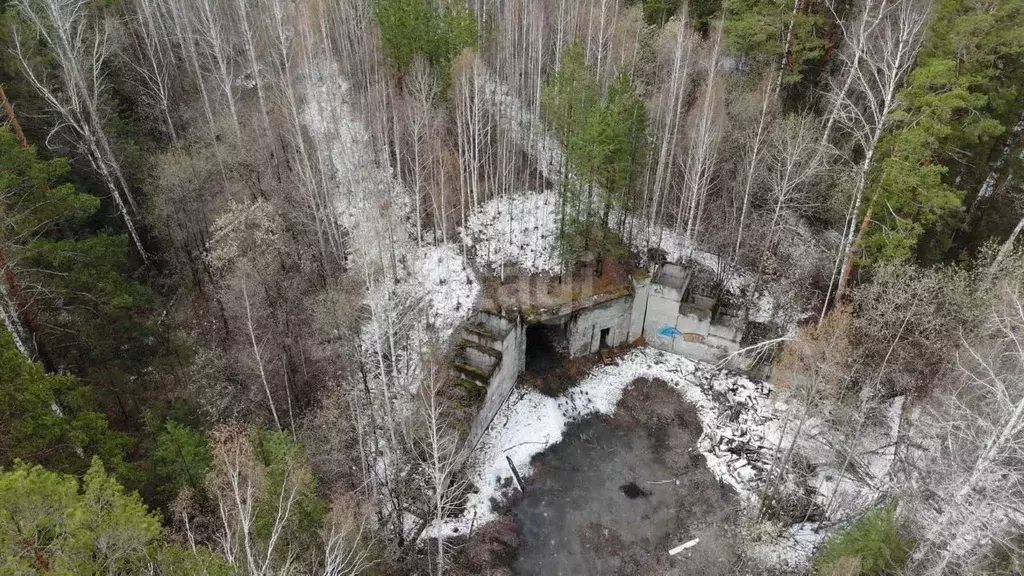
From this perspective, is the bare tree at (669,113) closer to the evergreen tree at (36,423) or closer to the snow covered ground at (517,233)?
the snow covered ground at (517,233)

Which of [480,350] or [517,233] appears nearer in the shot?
[480,350]

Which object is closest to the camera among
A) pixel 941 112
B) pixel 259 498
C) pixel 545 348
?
pixel 259 498

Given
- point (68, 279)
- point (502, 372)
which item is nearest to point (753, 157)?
point (502, 372)

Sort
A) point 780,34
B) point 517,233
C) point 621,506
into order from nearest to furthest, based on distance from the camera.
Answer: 1. point 621,506
2. point 780,34
3. point 517,233

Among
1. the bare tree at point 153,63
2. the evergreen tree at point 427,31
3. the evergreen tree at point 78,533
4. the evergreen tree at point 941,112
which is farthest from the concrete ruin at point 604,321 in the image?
the bare tree at point 153,63

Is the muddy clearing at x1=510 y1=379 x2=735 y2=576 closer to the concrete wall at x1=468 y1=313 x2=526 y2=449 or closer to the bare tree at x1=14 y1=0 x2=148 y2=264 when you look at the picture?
the concrete wall at x1=468 y1=313 x2=526 y2=449

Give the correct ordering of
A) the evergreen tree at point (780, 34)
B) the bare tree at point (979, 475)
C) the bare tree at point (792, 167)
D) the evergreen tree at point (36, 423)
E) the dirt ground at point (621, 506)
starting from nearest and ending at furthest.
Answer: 1. the evergreen tree at point (36, 423)
2. the bare tree at point (979, 475)
3. the dirt ground at point (621, 506)
4. the bare tree at point (792, 167)
5. the evergreen tree at point (780, 34)

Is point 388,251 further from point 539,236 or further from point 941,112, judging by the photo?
point 941,112

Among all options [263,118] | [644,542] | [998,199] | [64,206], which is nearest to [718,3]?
[998,199]
